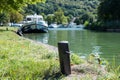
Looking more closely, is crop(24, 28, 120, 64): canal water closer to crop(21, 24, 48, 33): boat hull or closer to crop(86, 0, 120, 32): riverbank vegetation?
crop(21, 24, 48, 33): boat hull

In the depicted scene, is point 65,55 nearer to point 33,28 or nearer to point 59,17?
point 33,28

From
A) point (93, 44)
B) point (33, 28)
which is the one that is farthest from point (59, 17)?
point (93, 44)

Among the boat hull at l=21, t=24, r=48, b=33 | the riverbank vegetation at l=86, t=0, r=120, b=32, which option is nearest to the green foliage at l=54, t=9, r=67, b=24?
the riverbank vegetation at l=86, t=0, r=120, b=32

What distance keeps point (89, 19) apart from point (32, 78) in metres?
148

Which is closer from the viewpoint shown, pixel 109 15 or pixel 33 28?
pixel 33 28

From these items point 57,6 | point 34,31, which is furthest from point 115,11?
point 57,6

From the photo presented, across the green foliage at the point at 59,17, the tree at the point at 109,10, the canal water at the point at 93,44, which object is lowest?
the green foliage at the point at 59,17

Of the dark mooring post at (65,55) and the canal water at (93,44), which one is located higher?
the dark mooring post at (65,55)

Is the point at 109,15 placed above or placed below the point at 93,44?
above

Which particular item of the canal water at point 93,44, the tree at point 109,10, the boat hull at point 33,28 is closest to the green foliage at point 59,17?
the tree at point 109,10

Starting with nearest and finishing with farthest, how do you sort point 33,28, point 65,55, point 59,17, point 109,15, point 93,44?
point 65,55, point 93,44, point 33,28, point 109,15, point 59,17

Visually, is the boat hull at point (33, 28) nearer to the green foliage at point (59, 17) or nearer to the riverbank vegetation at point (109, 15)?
the riverbank vegetation at point (109, 15)

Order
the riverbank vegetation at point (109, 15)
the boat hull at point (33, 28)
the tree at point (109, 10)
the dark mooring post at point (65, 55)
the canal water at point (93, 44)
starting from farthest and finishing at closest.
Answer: the tree at point (109, 10) < the riverbank vegetation at point (109, 15) < the boat hull at point (33, 28) < the canal water at point (93, 44) < the dark mooring post at point (65, 55)

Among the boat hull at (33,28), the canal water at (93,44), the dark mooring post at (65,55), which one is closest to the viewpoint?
Answer: the dark mooring post at (65,55)
